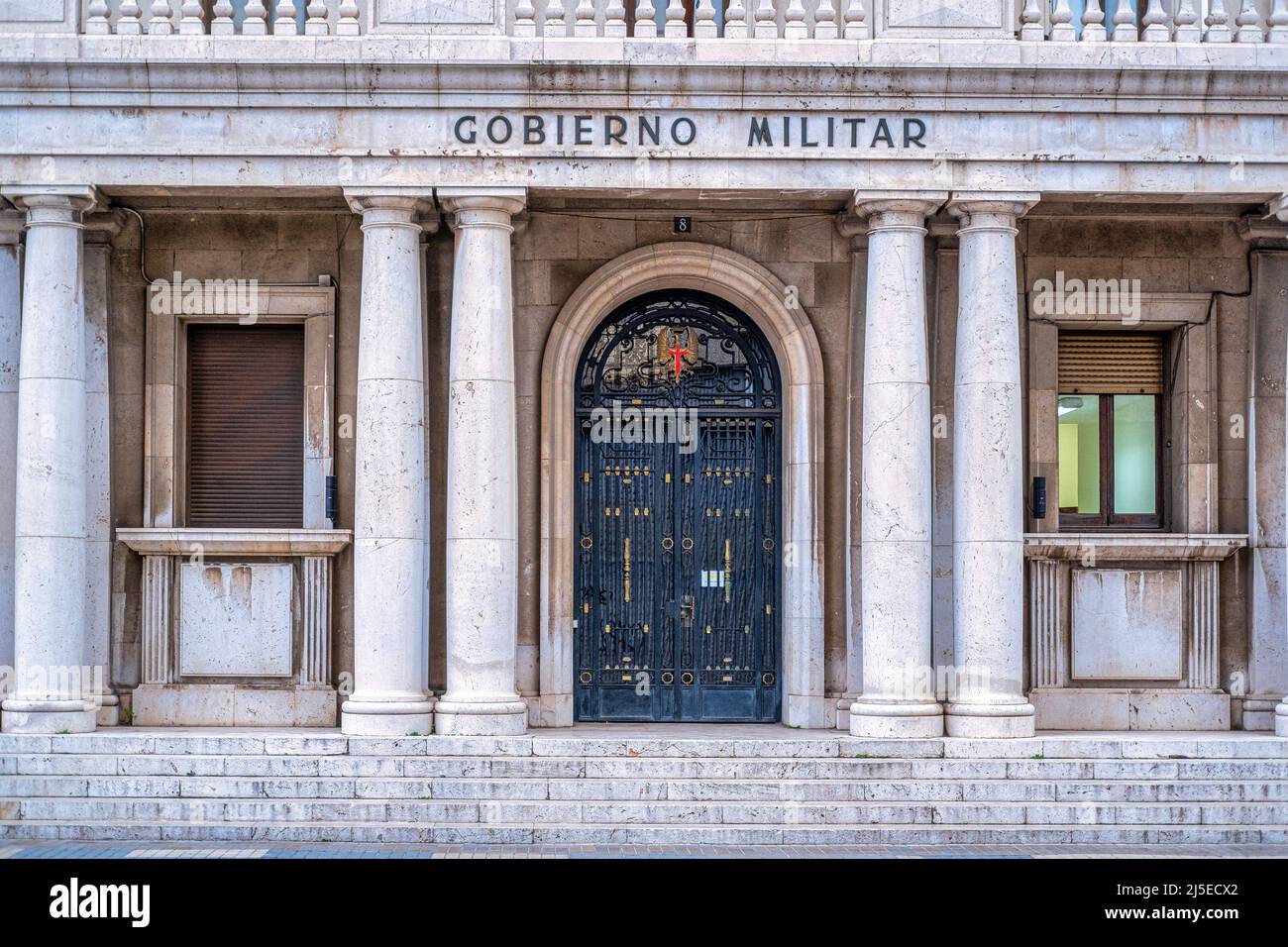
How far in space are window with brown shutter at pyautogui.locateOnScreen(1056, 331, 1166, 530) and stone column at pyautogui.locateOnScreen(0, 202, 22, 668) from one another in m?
11.2

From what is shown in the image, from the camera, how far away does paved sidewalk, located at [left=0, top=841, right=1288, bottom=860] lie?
13.7 m

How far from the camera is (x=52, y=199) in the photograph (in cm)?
1562

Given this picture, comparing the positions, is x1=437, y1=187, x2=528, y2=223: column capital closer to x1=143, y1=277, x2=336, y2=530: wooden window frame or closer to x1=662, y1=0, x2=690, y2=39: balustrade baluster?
x1=662, y1=0, x2=690, y2=39: balustrade baluster

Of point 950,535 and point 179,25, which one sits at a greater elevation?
point 179,25

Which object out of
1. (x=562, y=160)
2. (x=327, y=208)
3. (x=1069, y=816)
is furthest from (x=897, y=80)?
(x=1069, y=816)

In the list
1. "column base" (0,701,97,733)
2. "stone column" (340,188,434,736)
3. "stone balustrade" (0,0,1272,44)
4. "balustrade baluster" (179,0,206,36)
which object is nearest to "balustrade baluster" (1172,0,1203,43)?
"stone balustrade" (0,0,1272,44)

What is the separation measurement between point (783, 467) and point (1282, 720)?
18.7ft

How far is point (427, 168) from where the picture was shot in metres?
15.6

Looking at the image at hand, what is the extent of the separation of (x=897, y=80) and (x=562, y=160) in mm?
3324

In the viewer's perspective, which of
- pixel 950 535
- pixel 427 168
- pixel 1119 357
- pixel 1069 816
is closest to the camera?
pixel 1069 816

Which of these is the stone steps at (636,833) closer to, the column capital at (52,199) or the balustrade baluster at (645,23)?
the column capital at (52,199)

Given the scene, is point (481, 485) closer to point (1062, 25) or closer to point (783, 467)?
point (783, 467)

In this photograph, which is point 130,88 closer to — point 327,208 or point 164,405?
point 327,208

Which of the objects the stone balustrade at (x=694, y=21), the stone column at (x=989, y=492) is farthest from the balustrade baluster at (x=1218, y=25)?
the stone column at (x=989, y=492)
